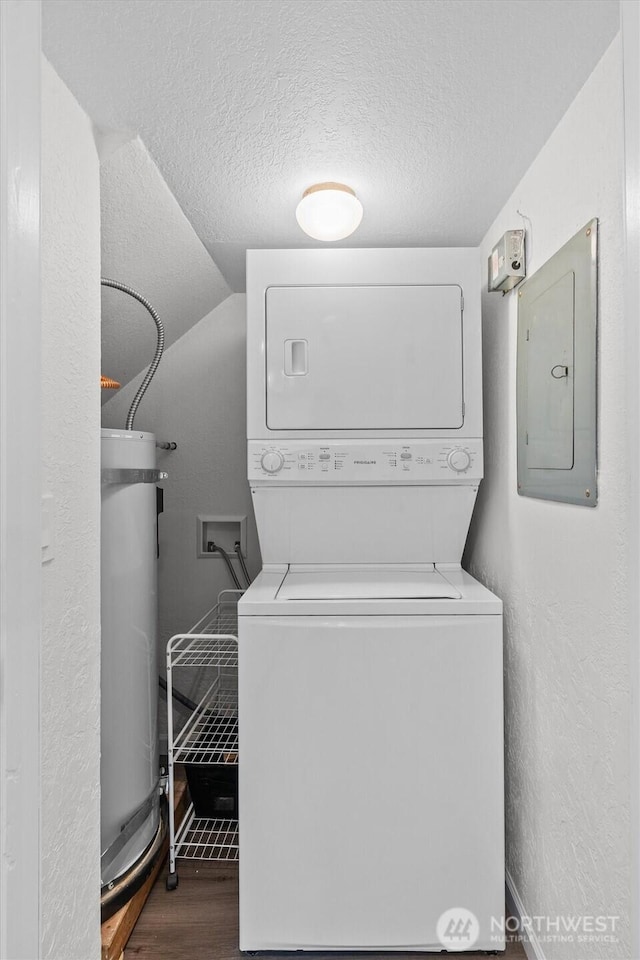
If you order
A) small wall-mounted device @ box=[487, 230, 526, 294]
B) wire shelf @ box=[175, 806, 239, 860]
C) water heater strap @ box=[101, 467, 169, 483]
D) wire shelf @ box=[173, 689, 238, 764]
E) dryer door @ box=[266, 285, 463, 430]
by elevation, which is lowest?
wire shelf @ box=[175, 806, 239, 860]

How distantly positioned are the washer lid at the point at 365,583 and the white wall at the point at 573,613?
0.25 meters

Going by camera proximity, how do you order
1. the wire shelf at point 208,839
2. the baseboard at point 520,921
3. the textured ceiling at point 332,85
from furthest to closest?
the wire shelf at point 208,839 < the baseboard at point 520,921 < the textured ceiling at point 332,85

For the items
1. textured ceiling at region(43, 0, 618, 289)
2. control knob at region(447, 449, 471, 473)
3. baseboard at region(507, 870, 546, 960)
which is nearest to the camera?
textured ceiling at region(43, 0, 618, 289)

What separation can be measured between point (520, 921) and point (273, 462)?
5.11ft

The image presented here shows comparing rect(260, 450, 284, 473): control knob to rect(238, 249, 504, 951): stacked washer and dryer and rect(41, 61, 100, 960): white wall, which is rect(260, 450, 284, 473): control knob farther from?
rect(41, 61, 100, 960): white wall

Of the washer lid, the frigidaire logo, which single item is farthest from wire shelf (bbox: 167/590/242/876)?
the frigidaire logo

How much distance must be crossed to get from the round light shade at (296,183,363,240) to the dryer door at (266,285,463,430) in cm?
22

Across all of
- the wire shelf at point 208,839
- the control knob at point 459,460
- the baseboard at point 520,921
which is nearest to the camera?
the baseboard at point 520,921

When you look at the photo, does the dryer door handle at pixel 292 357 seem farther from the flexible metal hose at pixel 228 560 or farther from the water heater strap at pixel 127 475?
the flexible metal hose at pixel 228 560

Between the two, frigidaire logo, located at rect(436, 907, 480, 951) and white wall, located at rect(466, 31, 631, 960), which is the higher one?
white wall, located at rect(466, 31, 631, 960)

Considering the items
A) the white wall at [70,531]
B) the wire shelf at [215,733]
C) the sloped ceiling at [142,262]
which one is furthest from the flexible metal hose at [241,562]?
the white wall at [70,531]

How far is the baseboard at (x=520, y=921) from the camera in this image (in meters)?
1.55

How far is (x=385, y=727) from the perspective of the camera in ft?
5.31

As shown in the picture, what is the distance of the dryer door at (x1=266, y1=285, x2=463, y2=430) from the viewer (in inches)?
76.7
